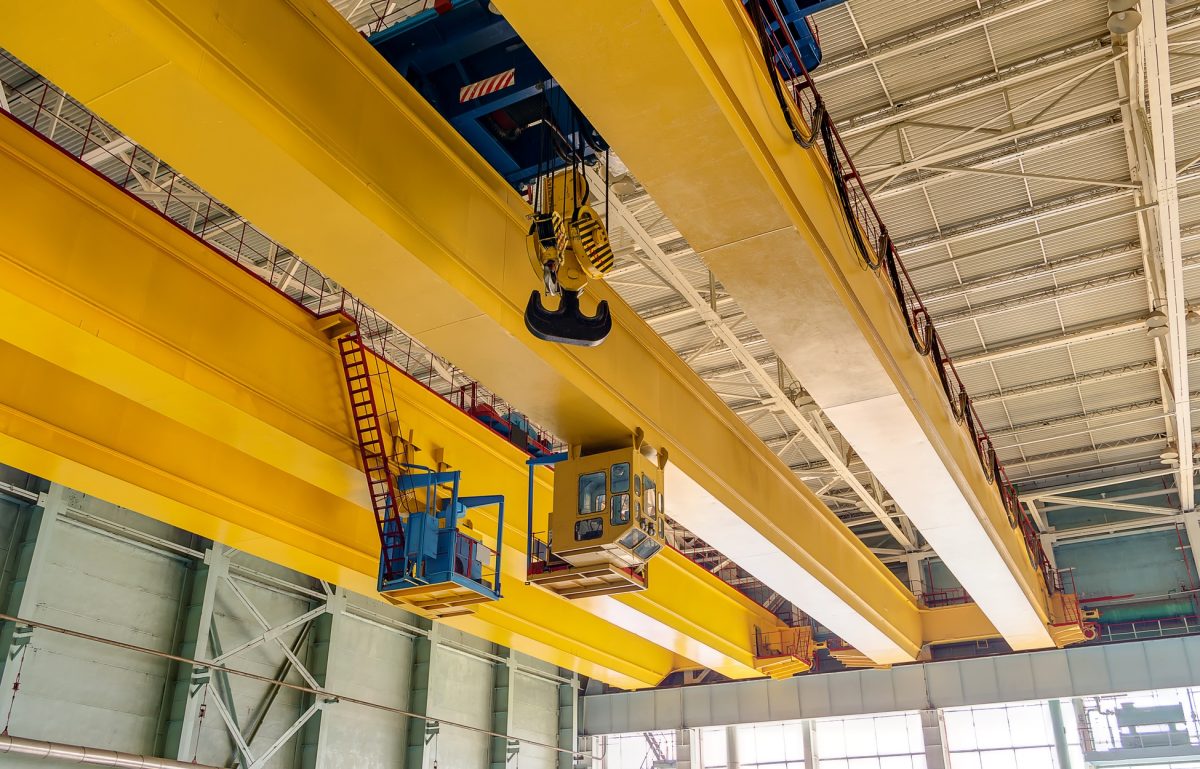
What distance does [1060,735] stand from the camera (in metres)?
27.4

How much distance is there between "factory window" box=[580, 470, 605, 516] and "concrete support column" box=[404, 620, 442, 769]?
13912 mm

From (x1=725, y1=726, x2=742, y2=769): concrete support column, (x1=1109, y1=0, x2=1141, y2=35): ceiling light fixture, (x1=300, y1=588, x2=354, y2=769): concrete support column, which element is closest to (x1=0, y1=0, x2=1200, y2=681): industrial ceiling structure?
(x1=1109, y1=0, x2=1141, y2=35): ceiling light fixture

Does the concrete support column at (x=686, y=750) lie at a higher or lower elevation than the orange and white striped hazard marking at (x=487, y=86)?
lower

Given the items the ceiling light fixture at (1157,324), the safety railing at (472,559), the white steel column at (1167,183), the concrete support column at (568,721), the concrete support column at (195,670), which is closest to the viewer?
the white steel column at (1167,183)

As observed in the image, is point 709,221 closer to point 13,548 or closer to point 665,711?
point 13,548

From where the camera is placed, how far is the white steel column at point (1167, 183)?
11758 mm

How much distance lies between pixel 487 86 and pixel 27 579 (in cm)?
1194

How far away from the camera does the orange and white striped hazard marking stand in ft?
31.2

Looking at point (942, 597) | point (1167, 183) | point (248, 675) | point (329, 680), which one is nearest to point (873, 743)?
point (942, 597)

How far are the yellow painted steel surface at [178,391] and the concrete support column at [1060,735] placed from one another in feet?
62.9

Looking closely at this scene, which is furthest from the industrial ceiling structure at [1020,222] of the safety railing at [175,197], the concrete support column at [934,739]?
the concrete support column at [934,739]

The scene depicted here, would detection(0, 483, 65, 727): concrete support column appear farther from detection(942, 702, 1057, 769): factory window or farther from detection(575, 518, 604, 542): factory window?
detection(942, 702, 1057, 769): factory window

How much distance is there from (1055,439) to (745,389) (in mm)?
9196

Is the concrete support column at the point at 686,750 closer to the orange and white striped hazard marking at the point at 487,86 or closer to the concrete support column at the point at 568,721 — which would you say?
the concrete support column at the point at 568,721
